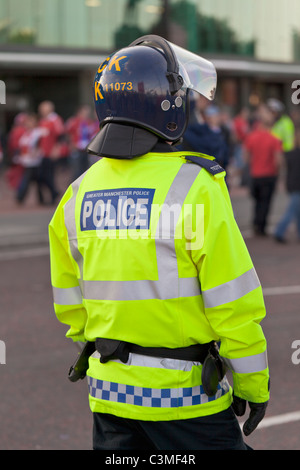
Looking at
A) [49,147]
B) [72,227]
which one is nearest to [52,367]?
[72,227]

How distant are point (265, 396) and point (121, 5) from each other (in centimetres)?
3326

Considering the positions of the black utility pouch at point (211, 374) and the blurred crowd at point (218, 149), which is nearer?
the black utility pouch at point (211, 374)

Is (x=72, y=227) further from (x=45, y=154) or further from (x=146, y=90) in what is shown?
(x=45, y=154)

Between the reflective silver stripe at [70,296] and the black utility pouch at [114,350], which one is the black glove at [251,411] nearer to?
the black utility pouch at [114,350]

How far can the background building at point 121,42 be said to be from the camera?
3094 cm

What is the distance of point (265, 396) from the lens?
240cm

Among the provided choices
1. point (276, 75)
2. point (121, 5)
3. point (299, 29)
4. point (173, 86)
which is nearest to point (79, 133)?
point (173, 86)

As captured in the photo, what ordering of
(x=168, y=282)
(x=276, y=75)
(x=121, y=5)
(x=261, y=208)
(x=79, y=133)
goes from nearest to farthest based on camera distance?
(x=168, y=282)
(x=261, y=208)
(x=79, y=133)
(x=121, y=5)
(x=276, y=75)

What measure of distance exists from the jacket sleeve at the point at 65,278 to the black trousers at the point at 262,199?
32.4ft

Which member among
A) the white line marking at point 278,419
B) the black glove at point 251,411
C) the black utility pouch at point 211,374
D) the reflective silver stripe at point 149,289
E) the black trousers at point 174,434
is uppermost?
the reflective silver stripe at point 149,289

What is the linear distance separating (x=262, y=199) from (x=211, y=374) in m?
10.2

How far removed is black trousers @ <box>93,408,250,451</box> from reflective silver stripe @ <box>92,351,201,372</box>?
17 cm

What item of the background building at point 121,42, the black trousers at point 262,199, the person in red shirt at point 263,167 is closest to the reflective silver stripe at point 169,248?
the person in red shirt at point 263,167
